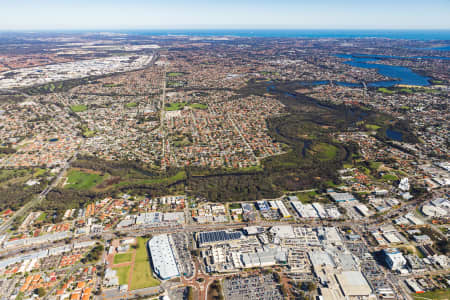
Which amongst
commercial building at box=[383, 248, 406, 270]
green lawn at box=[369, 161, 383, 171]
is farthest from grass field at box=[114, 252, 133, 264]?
green lawn at box=[369, 161, 383, 171]

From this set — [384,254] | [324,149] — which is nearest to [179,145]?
[324,149]

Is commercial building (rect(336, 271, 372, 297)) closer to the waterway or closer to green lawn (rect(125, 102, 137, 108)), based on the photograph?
green lawn (rect(125, 102, 137, 108))

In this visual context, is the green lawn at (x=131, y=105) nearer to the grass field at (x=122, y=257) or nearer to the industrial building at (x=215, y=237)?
the grass field at (x=122, y=257)

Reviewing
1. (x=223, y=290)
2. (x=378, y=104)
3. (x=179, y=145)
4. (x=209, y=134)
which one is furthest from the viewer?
(x=378, y=104)

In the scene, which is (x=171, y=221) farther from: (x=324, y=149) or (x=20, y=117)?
(x=20, y=117)

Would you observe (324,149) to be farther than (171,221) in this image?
Yes

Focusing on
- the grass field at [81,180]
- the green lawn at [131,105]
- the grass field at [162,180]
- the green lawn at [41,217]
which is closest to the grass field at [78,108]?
the green lawn at [131,105]
